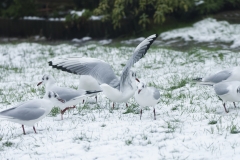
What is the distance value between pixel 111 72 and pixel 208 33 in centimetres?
687

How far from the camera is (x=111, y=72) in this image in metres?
6.31

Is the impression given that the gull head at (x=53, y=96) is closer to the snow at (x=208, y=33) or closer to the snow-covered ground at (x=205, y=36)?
the snow-covered ground at (x=205, y=36)

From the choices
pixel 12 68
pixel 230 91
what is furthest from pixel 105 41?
pixel 230 91

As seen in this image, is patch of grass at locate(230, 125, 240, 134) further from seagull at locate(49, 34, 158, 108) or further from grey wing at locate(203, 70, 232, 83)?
seagull at locate(49, 34, 158, 108)

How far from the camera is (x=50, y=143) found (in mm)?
4598

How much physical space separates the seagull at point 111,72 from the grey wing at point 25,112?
3.34 feet

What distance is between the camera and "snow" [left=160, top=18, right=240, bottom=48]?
1189cm

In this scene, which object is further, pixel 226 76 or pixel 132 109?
pixel 226 76

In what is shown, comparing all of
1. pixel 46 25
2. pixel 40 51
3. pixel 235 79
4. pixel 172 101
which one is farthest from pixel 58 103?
pixel 46 25

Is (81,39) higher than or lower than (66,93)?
lower

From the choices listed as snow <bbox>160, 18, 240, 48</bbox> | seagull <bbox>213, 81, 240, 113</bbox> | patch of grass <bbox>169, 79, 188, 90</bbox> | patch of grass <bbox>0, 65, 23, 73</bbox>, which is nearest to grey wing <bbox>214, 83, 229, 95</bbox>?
seagull <bbox>213, 81, 240, 113</bbox>

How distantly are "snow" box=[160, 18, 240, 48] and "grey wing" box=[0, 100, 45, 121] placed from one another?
751cm

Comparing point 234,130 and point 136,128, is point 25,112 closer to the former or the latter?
point 136,128

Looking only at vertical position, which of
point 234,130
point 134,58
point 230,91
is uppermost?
point 134,58
